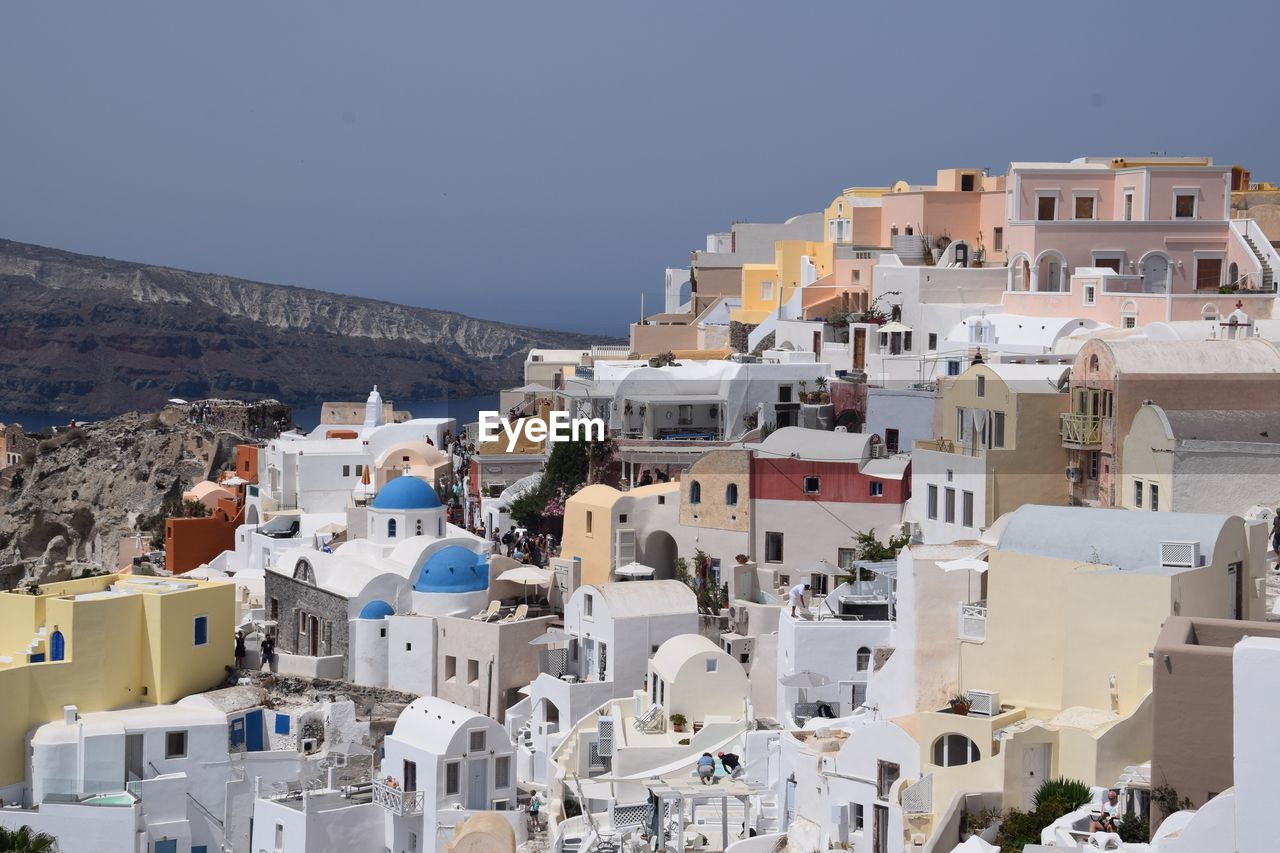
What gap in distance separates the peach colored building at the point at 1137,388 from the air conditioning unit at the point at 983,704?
6.45 metres

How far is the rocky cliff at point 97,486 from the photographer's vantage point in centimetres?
5234

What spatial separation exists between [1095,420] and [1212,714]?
1083cm

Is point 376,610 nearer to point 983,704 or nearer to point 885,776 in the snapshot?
point 885,776

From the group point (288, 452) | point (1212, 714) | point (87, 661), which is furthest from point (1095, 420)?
point (288, 452)

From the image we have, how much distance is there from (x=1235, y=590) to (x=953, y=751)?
12.6 ft

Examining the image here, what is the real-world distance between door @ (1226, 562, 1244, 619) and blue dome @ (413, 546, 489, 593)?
15364 mm

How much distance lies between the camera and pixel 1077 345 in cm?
3344

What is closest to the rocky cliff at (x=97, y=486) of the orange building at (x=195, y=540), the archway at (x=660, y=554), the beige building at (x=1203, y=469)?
the orange building at (x=195, y=540)

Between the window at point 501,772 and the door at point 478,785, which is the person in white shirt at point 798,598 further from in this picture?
the door at point 478,785

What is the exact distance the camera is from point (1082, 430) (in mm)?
27203

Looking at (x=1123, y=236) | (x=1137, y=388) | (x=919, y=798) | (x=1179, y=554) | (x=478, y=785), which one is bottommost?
(x=478, y=785)

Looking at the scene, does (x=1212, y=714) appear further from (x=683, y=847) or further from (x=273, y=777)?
(x=273, y=777)

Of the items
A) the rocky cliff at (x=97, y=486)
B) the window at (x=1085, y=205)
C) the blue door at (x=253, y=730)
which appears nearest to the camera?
the blue door at (x=253, y=730)
